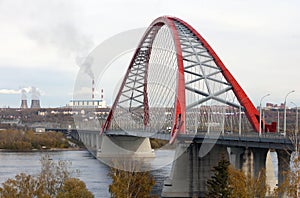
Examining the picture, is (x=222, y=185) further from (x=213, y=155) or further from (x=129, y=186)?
(x=213, y=155)

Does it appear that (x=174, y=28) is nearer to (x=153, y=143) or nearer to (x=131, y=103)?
(x=131, y=103)

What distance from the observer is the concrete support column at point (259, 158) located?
40.0 metres

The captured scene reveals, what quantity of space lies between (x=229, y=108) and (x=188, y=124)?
5625 millimetres

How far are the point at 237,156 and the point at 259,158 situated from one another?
1.99 metres

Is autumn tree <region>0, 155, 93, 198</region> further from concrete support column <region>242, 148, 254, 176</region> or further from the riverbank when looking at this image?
the riverbank

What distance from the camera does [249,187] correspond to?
29500mm

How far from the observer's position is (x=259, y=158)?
132ft

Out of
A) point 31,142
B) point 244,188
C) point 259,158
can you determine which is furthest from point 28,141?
point 244,188

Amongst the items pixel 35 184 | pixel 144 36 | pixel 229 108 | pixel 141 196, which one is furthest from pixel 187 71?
pixel 35 184

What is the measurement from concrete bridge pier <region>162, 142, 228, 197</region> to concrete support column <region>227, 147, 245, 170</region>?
4.27 ft

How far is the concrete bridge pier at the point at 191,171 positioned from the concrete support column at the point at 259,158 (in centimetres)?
395

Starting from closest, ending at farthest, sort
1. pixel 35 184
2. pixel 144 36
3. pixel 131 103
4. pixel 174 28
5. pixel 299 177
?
pixel 299 177
pixel 35 184
pixel 174 28
pixel 144 36
pixel 131 103

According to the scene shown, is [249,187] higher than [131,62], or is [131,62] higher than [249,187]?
[131,62]

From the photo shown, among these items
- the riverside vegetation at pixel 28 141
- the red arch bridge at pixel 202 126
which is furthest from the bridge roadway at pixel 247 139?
the riverside vegetation at pixel 28 141
